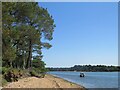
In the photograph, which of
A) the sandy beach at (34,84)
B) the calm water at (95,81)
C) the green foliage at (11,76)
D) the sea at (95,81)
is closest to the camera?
the sandy beach at (34,84)

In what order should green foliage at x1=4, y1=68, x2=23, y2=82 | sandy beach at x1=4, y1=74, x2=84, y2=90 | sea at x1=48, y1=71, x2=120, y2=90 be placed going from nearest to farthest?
sandy beach at x1=4, y1=74, x2=84, y2=90 < green foliage at x1=4, y1=68, x2=23, y2=82 < sea at x1=48, y1=71, x2=120, y2=90

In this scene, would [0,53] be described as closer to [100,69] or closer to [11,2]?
[11,2]

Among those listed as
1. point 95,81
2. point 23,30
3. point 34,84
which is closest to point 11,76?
point 34,84

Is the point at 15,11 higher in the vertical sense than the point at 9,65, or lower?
higher

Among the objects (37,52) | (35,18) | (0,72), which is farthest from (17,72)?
(37,52)

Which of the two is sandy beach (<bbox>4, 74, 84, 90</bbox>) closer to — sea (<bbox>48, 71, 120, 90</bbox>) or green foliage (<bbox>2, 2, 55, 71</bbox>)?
green foliage (<bbox>2, 2, 55, 71</bbox>)

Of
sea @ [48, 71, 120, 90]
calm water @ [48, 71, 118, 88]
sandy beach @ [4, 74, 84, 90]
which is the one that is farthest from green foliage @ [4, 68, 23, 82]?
calm water @ [48, 71, 118, 88]

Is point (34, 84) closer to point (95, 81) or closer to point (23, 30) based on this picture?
point (23, 30)

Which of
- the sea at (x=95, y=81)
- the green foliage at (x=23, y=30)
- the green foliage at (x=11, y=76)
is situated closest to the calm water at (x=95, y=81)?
the sea at (x=95, y=81)

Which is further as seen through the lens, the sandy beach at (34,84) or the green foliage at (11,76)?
the green foliage at (11,76)

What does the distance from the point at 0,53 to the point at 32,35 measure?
8.94 meters

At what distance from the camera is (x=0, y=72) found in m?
28.1

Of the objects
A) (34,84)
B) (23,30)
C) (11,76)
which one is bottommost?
(34,84)

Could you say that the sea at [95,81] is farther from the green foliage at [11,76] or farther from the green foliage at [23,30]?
the green foliage at [11,76]
